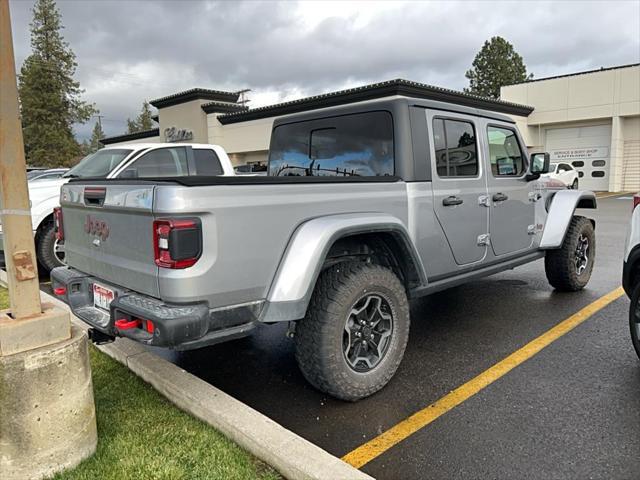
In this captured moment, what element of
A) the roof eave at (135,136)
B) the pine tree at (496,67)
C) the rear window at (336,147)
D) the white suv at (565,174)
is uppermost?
the pine tree at (496,67)

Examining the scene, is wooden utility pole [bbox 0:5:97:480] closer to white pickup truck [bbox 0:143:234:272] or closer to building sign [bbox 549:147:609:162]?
white pickup truck [bbox 0:143:234:272]

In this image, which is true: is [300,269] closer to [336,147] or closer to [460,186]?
[336,147]

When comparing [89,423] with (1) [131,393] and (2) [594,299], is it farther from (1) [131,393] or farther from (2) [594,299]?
(2) [594,299]

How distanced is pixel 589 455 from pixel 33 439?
9.17 ft

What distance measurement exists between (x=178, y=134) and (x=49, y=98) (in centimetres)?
1994

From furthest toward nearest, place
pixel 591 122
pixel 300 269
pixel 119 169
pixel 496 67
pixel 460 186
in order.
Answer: pixel 496 67 → pixel 591 122 → pixel 119 169 → pixel 460 186 → pixel 300 269

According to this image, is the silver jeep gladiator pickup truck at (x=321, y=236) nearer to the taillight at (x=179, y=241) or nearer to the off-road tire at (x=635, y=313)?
the taillight at (x=179, y=241)

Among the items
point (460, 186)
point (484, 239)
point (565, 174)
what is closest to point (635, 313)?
point (484, 239)

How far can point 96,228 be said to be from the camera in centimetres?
332

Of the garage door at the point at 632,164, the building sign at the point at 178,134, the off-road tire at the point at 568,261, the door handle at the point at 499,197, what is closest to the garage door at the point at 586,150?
the garage door at the point at 632,164

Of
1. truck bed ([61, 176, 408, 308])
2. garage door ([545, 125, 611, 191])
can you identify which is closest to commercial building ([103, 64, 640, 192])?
garage door ([545, 125, 611, 191])

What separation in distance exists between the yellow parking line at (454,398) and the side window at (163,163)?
5.35 meters

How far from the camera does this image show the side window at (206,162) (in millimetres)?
7902

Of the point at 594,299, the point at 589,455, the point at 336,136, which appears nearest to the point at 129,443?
the point at 589,455
